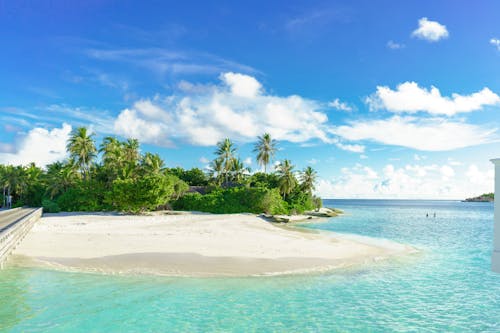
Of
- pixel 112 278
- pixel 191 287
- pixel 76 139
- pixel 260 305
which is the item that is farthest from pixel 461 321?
pixel 76 139

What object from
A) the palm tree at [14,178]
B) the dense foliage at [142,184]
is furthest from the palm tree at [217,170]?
the palm tree at [14,178]

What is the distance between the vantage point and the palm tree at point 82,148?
55.7 m

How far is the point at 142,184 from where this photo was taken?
4391 cm

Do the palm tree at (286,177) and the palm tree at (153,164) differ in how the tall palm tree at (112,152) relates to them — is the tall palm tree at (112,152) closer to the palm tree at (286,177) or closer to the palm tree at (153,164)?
the palm tree at (153,164)

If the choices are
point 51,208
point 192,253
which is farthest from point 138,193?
point 192,253

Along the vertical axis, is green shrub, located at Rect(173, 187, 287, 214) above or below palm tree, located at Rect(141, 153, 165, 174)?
below

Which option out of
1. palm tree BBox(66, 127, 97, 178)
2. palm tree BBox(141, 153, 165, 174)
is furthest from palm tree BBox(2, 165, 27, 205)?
palm tree BBox(141, 153, 165, 174)

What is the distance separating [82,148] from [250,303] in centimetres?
5292

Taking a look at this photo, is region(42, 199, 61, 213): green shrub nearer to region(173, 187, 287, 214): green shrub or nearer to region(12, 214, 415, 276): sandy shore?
region(173, 187, 287, 214): green shrub

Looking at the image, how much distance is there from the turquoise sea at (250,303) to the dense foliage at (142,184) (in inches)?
1179

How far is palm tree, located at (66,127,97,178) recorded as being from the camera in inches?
2192

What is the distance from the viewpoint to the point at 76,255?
18.8 m

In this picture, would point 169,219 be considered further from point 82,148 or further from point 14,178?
point 14,178

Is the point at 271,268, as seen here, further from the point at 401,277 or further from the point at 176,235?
the point at 176,235
